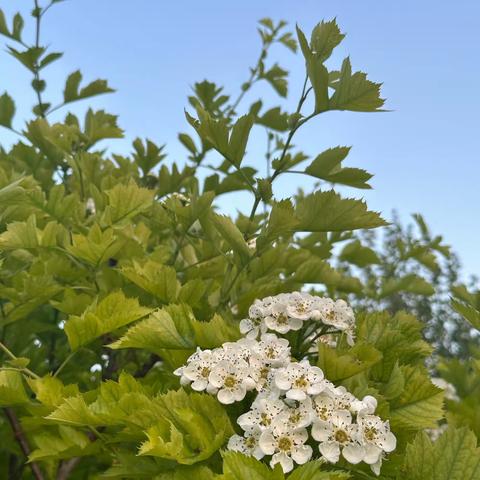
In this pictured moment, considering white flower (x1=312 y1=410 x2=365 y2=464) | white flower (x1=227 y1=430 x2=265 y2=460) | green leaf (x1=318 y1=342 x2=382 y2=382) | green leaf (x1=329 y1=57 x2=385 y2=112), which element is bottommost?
white flower (x1=227 y1=430 x2=265 y2=460)

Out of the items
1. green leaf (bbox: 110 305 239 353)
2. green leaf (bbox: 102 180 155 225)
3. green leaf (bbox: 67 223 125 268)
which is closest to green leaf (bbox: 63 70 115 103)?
green leaf (bbox: 102 180 155 225)

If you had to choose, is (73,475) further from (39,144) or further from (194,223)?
(39,144)

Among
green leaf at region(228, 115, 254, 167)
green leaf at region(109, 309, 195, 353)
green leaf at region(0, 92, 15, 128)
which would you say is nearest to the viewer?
green leaf at region(109, 309, 195, 353)

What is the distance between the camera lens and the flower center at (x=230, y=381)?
1310mm

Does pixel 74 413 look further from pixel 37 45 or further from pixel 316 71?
pixel 37 45

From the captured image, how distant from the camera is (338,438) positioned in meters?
1.23

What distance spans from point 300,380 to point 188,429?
243 mm

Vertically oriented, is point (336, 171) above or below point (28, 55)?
below

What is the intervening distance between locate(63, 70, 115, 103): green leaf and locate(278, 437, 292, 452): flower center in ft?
6.61

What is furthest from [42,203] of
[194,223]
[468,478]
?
[468,478]

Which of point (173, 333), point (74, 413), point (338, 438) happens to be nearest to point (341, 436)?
point (338, 438)

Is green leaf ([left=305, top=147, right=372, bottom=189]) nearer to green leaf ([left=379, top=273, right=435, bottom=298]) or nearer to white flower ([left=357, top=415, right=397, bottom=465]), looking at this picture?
white flower ([left=357, top=415, right=397, bottom=465])

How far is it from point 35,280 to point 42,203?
40 cm

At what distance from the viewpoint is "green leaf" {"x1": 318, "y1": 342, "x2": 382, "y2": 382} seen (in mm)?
1318
